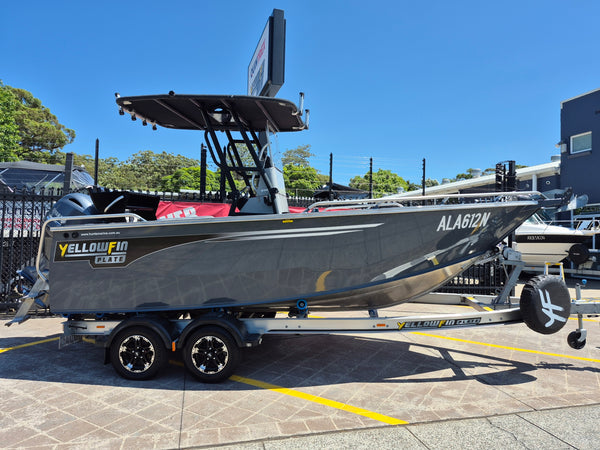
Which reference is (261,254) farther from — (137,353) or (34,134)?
(34,134)

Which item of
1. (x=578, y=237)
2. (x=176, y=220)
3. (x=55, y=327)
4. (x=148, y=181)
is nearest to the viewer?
(x=176, y=220)

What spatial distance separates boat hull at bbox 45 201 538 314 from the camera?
154 inches

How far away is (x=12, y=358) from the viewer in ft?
15.6

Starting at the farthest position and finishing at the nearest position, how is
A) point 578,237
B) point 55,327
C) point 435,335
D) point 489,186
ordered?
point 489,186 < point 578,237 < point 55,327 < point 435,335

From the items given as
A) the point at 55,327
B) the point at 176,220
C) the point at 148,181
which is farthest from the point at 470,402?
the point at 148,181

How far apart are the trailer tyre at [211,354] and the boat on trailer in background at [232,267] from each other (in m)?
0.01

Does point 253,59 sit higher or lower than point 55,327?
higher

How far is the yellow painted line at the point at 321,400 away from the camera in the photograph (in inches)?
124

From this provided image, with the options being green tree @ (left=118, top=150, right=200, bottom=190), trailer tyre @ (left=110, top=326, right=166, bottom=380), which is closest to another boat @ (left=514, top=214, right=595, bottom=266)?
trailer tyre @ (left=110, top=326, right=166, bottom=380)

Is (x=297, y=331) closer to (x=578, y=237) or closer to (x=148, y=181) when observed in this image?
(x=578, y=237)

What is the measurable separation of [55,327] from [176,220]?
4303 millimetres

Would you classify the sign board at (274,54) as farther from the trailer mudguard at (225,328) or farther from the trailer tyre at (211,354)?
the trailer tyre at (211,354)

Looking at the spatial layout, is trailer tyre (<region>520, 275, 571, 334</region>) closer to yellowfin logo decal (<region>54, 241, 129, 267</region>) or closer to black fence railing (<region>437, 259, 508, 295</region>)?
yellowfin logo decal (<region>54, 241, 129, 267</region>)

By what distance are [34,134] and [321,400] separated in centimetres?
4550
